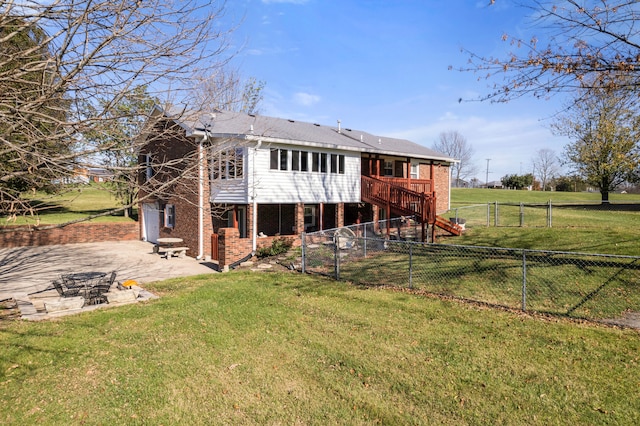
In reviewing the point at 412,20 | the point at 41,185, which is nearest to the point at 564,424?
the point at 41,185

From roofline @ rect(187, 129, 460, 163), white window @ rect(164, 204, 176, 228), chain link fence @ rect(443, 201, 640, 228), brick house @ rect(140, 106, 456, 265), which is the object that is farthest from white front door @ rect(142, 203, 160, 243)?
chain link fence @ rect(443, 201, 640, 228)

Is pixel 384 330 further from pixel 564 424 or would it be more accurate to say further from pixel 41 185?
pixel 41 185

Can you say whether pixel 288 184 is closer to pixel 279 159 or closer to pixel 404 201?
pixel 279 159

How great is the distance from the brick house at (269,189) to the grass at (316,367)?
Result: 6.74m

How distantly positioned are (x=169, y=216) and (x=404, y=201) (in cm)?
1211

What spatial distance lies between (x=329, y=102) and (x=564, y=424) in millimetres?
20084

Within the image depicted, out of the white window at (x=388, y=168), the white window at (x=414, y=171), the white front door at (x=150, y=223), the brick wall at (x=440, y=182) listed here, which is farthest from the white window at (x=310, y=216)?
the brick wall at (x=440, y=182)

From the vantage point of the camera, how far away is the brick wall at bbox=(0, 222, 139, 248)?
18.2 meters

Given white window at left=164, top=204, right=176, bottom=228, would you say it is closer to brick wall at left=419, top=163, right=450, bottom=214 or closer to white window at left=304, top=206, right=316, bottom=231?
white window at left=304, top=206, right=316, bottom=231

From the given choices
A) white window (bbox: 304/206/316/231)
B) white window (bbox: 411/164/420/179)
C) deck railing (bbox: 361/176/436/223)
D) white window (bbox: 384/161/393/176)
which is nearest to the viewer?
deck railing (bbox: 361/176/436/223)

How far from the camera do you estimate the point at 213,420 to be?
12.8 ft

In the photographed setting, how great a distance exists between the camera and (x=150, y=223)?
836 inches

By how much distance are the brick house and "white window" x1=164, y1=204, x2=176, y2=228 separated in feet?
0.17

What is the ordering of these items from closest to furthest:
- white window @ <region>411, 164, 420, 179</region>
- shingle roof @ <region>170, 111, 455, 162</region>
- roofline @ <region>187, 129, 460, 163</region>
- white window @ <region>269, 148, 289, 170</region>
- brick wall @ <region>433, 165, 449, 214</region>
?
roofline @ <region>187, 129, 460, 163</region> < shingle roof @ <region>170, 111, 455, 162</region> < white window @ <region>269, 148, 289, 170</region> < white window @ <region>411, 164, 420, 179</region> < brick wall @ <region>433, 165, 449, 214</region>
